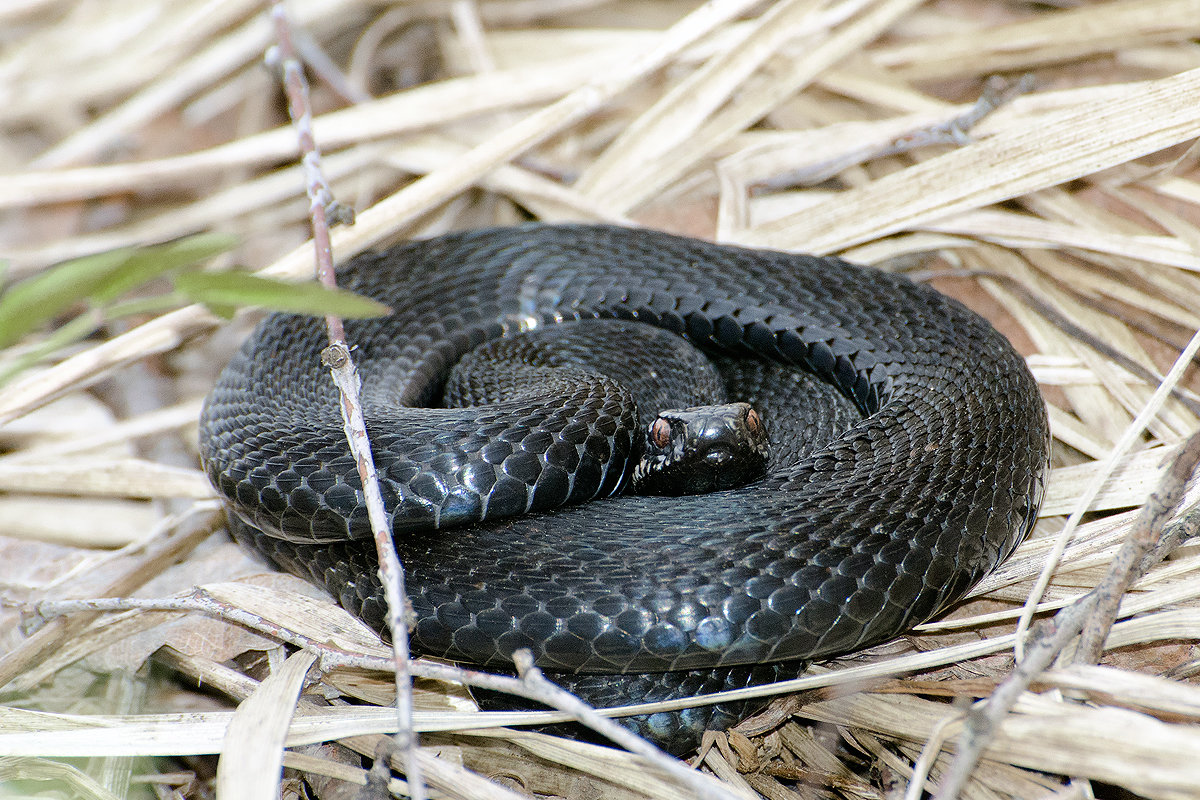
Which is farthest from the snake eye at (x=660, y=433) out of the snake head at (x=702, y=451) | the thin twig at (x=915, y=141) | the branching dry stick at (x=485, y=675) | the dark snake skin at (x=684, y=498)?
the thin twig at (x=915, y=141)

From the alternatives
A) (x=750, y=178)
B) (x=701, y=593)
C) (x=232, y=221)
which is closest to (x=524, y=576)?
(x=701, y=593)

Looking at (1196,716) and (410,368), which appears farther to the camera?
(410,368)

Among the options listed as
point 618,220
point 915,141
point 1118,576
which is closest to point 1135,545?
point 1118,576

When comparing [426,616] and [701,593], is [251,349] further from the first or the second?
[701,593]

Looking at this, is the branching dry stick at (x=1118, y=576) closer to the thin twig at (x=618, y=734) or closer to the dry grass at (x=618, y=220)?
the dry grass at (x=618, y=220)

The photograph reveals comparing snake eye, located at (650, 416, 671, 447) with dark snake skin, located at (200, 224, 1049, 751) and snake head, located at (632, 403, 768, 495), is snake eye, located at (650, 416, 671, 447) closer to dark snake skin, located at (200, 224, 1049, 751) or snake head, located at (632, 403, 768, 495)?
snake head, located at (632, 403, 768, 495)

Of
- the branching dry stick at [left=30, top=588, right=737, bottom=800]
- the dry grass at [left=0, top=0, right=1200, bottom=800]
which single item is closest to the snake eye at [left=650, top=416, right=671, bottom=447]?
the dry grass at [left=0, top=0, right=1200, bottom=800]
